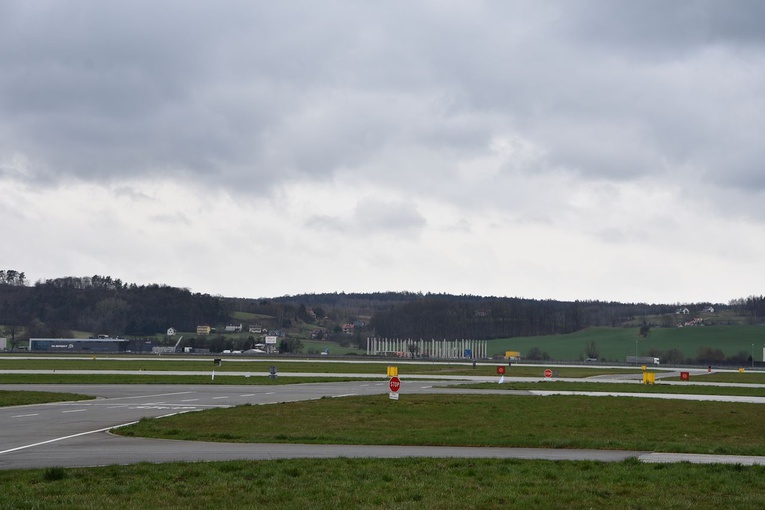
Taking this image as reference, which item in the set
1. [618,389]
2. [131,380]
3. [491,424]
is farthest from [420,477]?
[131,380]

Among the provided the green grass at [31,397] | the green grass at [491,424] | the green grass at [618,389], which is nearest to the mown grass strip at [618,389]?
the green grass at [618,389]

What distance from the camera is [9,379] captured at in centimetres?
5856

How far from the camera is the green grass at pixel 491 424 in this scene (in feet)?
75.3

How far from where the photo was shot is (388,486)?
14383 mm

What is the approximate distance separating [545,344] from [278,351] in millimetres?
64866

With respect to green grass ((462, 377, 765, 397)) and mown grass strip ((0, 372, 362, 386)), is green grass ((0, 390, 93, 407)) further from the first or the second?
green grass ((462, 377, 765, 397))

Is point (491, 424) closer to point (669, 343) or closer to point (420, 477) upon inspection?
point (420, 477)

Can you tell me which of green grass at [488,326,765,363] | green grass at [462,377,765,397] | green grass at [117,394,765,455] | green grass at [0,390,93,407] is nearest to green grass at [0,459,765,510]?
green grass at [117,394,765,455]

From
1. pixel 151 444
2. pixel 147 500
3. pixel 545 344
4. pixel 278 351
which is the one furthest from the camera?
pixel 545 344

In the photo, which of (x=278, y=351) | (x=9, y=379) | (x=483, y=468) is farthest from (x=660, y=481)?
(x=278, y=351)

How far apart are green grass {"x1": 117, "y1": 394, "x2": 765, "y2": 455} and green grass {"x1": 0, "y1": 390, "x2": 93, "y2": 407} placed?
11543 mm

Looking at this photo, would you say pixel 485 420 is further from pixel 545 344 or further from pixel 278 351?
pixel 545 344

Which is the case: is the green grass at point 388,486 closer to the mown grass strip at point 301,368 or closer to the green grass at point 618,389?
the green grass at point 618,389

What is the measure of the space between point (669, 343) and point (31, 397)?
15887 cm
